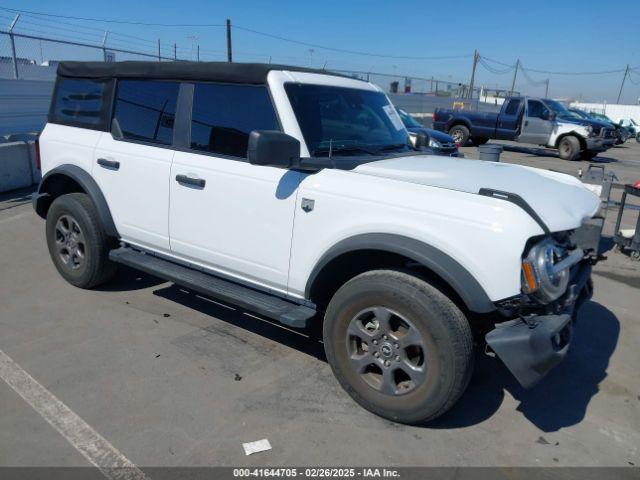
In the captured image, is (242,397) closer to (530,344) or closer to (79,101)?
(530,344)

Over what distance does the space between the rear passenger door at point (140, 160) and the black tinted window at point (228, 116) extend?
27cm

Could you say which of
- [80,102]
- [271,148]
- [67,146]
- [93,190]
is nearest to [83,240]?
[93,190]

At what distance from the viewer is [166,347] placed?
3.84 meters

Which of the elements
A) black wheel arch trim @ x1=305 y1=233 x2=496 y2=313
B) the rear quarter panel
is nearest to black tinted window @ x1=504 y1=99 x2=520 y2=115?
the rear quarter panel

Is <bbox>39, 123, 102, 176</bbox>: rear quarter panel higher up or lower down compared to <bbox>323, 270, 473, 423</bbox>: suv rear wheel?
higher up

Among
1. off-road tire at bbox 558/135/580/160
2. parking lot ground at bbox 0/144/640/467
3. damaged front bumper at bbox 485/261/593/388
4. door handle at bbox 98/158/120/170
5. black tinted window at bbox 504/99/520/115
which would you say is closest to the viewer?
damaged front bumper at bbox 485/261/593/388

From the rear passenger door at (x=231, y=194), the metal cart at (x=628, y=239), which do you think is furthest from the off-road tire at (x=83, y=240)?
the metal cart at (x=628, y=239)

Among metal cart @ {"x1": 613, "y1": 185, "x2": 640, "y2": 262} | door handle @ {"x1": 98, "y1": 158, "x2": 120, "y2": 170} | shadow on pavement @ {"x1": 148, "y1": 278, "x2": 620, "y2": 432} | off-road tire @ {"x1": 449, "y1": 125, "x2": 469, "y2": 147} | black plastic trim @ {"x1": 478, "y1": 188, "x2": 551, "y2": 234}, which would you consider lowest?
shadow on pavement @ {"x1": 148, "y1": 278, "x2": 620, "y2": 432}

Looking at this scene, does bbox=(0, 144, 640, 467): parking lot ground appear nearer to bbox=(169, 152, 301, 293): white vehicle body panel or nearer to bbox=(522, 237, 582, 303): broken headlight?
bbox=(169, 152, 301, 293): white vehicle body panel

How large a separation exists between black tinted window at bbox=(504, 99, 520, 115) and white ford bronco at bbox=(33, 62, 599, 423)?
15620 mm

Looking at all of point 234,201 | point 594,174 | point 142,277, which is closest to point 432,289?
point 234,201

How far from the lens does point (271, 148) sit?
2.94 m

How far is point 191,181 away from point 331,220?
3.87 feet

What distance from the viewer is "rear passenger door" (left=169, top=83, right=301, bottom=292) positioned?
332 cm
